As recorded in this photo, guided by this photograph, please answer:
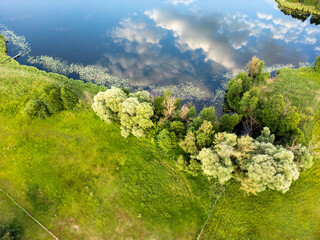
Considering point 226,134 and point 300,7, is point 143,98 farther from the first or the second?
point 300,7

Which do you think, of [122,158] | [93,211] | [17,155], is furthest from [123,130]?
[17,155]

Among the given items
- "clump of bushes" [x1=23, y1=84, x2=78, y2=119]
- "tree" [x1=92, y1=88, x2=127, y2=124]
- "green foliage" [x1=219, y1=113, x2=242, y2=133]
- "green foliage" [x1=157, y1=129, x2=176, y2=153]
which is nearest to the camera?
"green foliage" [x1=157, y1=129, x2=176, y2=153]

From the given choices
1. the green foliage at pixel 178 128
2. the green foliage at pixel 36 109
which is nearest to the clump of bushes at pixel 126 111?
the green foliage at pixel 178 128

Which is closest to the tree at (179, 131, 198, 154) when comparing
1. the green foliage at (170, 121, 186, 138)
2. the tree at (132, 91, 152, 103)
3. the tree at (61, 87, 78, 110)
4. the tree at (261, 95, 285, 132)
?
A: the green foliage at (170, 121, 186, 138)

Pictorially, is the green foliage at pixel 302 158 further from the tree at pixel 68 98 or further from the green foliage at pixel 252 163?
the tree at pixel 68 98

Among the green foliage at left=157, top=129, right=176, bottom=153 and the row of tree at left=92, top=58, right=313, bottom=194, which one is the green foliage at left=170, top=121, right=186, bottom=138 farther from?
the green foliage at left=157, top=129, right=176, bottom=153

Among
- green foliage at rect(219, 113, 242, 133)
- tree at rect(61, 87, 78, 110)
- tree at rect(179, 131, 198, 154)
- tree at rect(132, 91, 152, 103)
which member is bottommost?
tree at rect(61, 87, 78, 110)

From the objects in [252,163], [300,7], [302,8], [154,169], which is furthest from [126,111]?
[302,8]
